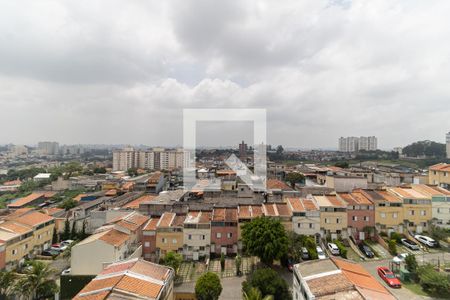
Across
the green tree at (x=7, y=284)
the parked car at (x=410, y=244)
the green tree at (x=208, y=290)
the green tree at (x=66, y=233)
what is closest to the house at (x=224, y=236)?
the green tree at (x=208, y=290)

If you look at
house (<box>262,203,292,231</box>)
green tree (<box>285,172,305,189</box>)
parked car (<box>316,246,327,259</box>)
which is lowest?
parked car (<box>316,246,327,259</box>)

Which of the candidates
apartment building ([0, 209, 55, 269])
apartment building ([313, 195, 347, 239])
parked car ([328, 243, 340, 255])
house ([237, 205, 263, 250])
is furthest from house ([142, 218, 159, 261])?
apartment building ([313, 195, 347, 239])

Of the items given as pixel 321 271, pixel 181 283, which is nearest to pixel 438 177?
pixel 321 271

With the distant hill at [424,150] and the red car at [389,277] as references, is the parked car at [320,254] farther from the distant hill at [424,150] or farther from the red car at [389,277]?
the distant hill at [424,150]

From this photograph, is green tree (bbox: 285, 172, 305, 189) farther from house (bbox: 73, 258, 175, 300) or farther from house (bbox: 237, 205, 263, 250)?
house (bbox: 73, 258, 175, 300)

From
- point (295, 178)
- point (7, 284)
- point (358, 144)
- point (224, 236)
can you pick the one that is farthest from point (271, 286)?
point (358, 144)

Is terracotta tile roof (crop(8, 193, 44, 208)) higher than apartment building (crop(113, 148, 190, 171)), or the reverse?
apartment building (crop(113, 148, 190, 171))

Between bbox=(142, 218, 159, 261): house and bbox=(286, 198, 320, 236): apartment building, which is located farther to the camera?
bbox=(286, 198, 320, 236): apartment building
